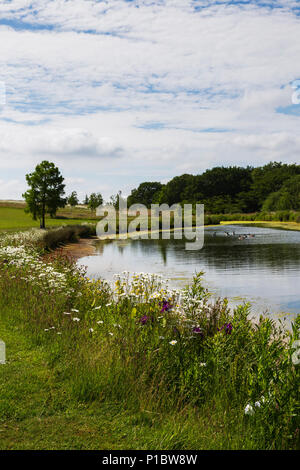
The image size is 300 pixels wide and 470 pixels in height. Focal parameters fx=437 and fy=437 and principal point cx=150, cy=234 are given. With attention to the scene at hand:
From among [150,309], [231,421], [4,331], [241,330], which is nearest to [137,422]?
[231,421]

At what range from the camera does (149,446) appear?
12.1 ft

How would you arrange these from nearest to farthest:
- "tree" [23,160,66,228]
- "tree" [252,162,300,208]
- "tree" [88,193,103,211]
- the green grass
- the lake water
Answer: the green grass → the lake water → "tree" [23,160,66,228] → "tree" [88,193,103,211] → "tree" [252,162,300,208]

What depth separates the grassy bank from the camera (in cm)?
375

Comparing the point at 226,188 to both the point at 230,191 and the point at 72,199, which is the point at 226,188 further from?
the point at 72,199

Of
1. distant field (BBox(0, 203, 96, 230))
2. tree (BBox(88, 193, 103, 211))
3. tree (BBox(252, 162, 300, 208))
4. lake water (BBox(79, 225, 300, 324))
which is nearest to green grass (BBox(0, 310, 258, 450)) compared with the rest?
lake water (BBox(79, 225, 300, 324))

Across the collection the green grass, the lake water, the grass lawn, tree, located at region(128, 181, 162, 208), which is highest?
tree, located at region(128, 181, 162, 208)

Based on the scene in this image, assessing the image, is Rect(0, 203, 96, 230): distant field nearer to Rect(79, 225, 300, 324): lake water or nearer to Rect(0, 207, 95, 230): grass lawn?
Rect(0, 207, 95, 230): grass lawn

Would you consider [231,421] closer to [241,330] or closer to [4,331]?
[241,330]

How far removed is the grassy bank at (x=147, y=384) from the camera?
12.3ft

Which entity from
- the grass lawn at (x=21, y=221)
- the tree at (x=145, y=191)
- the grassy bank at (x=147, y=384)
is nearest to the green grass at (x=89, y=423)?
the grassy bank at (x=147, y=384)

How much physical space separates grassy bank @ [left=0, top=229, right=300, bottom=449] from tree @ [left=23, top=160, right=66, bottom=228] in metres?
35.6

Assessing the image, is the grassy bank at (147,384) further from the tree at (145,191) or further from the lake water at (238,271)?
Result: the tree at (145,191)
